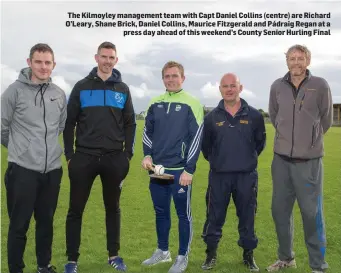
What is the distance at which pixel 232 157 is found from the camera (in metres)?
5.41

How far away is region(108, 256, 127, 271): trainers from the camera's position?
5.59 meters

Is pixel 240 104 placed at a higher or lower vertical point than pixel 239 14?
lower

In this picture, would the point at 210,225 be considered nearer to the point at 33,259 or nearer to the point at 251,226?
the point at 251,226

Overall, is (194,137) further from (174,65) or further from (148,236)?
(148,236)

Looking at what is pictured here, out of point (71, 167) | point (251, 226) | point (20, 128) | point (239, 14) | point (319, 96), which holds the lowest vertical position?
point (251, 226)

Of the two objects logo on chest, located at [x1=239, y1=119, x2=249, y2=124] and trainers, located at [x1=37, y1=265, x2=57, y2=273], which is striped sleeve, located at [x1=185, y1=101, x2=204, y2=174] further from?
trainers, located at [x1=37, y1=265, x2=57, y2=273]

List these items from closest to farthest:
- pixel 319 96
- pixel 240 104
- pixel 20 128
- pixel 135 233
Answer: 1. pixel 20 128
2. pixel 319 96
3. pixel 240 104
4. pixel 135 233

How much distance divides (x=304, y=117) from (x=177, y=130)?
1.57 metres

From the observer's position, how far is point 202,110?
215 inches

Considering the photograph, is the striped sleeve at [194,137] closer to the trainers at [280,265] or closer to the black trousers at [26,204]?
the black trousers at [26,204]

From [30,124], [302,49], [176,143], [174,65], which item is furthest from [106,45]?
[302,49]

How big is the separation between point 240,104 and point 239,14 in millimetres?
2778

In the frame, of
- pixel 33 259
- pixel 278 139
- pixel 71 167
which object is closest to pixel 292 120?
pixel 278 139

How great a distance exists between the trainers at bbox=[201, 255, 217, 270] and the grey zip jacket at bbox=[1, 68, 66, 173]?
2343 mm
